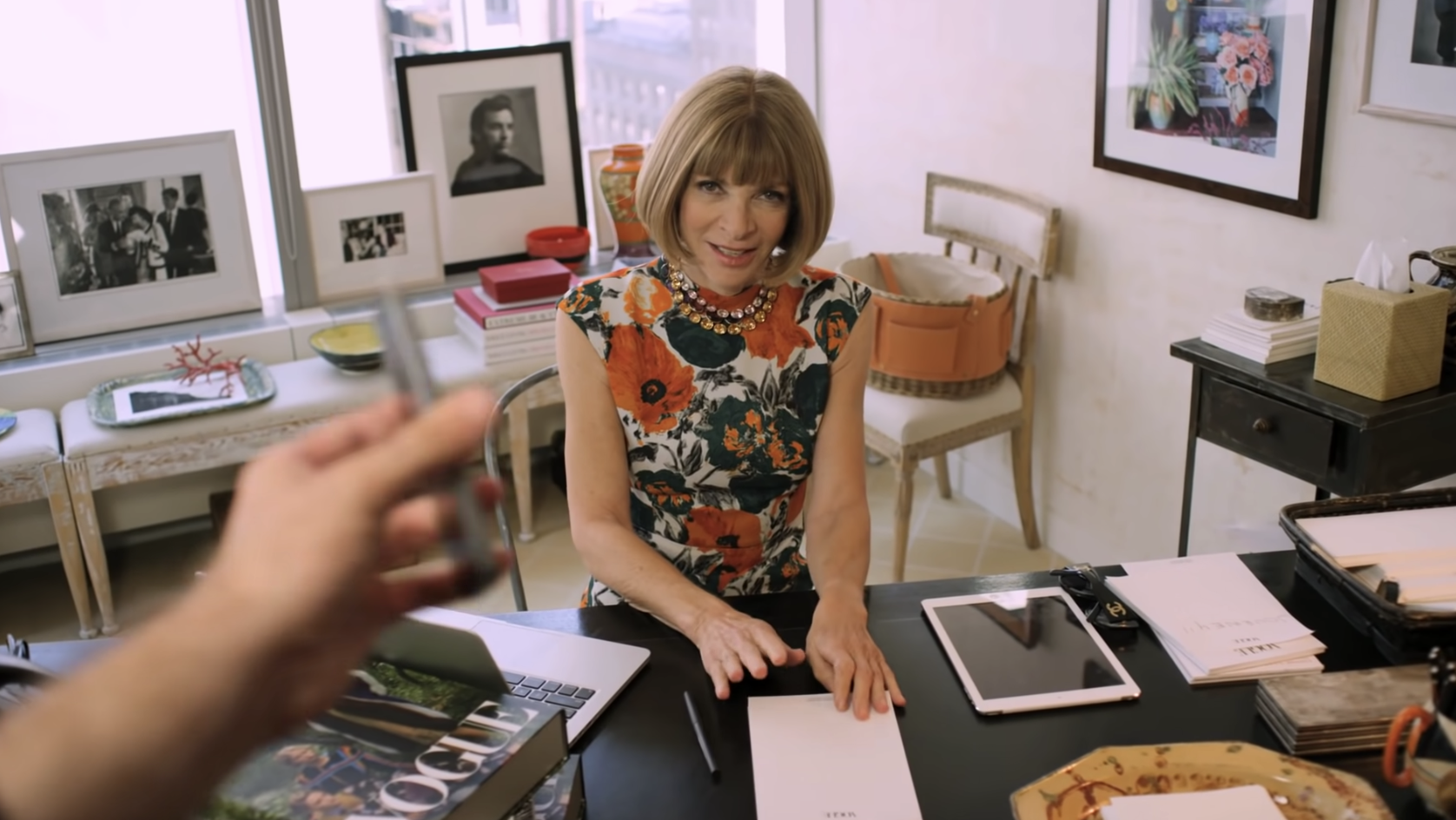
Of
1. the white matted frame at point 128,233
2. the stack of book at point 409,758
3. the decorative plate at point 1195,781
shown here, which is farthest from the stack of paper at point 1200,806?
the white matted frame at point 128,233

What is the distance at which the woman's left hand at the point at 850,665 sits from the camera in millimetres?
1321

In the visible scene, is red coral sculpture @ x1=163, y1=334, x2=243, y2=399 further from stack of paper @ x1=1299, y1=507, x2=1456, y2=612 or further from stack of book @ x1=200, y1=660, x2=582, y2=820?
stack of paper @ x1=1299, y1=507, x2=1456, y2=612

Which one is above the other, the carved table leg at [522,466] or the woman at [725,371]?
the woman at [725,371]

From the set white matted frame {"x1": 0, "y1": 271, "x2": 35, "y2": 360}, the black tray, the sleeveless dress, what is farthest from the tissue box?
white matted frame {"x1": 0, "y1": 271, "x2": 35, "y2": 360}

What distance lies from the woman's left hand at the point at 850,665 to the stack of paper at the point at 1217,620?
1.09ft

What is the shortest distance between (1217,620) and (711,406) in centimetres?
74

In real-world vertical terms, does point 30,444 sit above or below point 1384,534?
below

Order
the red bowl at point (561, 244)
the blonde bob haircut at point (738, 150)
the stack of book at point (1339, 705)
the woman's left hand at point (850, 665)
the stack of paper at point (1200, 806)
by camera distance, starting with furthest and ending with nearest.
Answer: the red bowl at point (561, 244) < the blonde bob haircut at point (738, 150) < the woman's left hand at point (850, 665) < the stack of book at point (1339, 705) < the stack of paper at point (1200, 806)

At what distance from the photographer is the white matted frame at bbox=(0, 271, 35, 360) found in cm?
315

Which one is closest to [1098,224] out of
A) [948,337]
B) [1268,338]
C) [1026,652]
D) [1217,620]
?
[948,337]

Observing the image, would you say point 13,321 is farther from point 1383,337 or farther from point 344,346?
point 1383,337

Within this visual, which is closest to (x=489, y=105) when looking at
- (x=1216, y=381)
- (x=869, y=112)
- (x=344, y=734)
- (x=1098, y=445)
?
(x=869, y=112)

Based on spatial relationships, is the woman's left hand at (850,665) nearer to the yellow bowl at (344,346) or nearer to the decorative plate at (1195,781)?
the decorative plate at (1195,781)

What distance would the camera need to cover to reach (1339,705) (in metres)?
1.23
